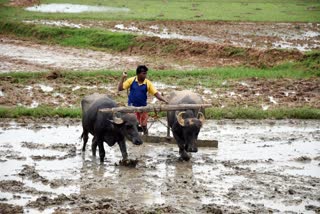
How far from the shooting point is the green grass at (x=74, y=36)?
26.8 metres

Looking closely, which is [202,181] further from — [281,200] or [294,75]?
[294,75]

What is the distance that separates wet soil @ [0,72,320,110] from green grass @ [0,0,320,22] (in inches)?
655

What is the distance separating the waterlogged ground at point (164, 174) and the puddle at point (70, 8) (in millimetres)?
26324

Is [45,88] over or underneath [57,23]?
underneath

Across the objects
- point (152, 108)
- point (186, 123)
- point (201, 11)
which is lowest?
point (186, 123)

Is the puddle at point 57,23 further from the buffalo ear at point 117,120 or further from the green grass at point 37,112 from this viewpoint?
the buffalo ear at point 117,120

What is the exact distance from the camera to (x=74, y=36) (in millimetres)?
28844

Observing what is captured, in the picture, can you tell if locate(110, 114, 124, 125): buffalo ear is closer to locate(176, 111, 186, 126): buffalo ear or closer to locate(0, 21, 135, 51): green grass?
locate(176, 111, 186, 126): buffalo ear

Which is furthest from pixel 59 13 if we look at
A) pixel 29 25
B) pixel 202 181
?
pixel 202 181

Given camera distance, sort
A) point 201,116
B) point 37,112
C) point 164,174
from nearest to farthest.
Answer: point 164,174
point 201,116
point 37,112

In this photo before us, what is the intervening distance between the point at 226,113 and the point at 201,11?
2444 cm

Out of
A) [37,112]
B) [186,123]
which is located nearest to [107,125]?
[186,123]

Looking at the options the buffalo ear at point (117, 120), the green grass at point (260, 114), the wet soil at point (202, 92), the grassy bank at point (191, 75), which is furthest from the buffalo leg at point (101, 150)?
the grassy bank at point (191, 75)

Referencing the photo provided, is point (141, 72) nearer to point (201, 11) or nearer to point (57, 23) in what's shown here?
point (57, 23)
